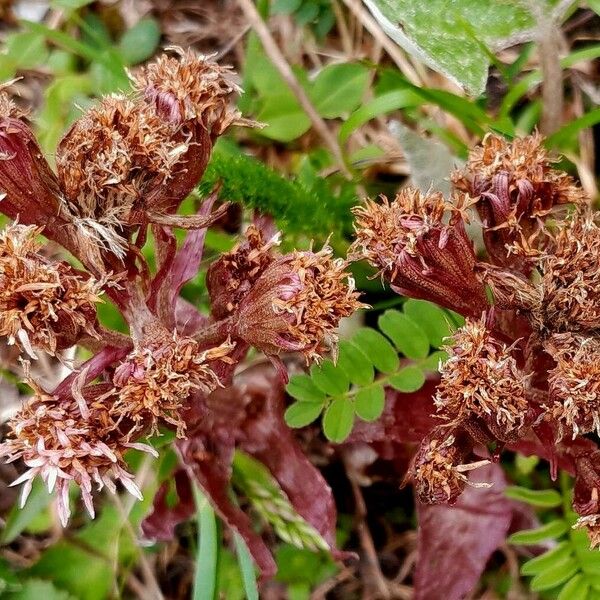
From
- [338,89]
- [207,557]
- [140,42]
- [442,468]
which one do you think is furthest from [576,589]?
[140,42]

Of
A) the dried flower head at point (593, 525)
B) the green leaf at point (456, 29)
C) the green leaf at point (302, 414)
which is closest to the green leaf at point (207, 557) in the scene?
the green leaf at point (302, 414)

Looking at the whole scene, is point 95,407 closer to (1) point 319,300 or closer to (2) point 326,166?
(1) point 319,300

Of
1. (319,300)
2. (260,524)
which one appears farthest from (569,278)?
(260,524)

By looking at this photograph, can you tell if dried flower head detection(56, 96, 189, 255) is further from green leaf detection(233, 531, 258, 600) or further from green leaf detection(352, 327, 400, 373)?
green leaf detection(233, 531, 258, 600)

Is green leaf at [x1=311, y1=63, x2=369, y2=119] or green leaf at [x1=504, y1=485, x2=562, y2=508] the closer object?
green leaf at [x1=504, y1=485, x2=562, y2=508]

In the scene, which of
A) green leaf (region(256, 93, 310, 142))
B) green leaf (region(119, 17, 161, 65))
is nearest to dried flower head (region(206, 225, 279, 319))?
green leaf (region(256, 93, 310, 142))

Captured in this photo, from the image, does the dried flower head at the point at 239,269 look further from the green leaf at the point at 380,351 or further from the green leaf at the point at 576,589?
the green leaf at the point at 576,589
